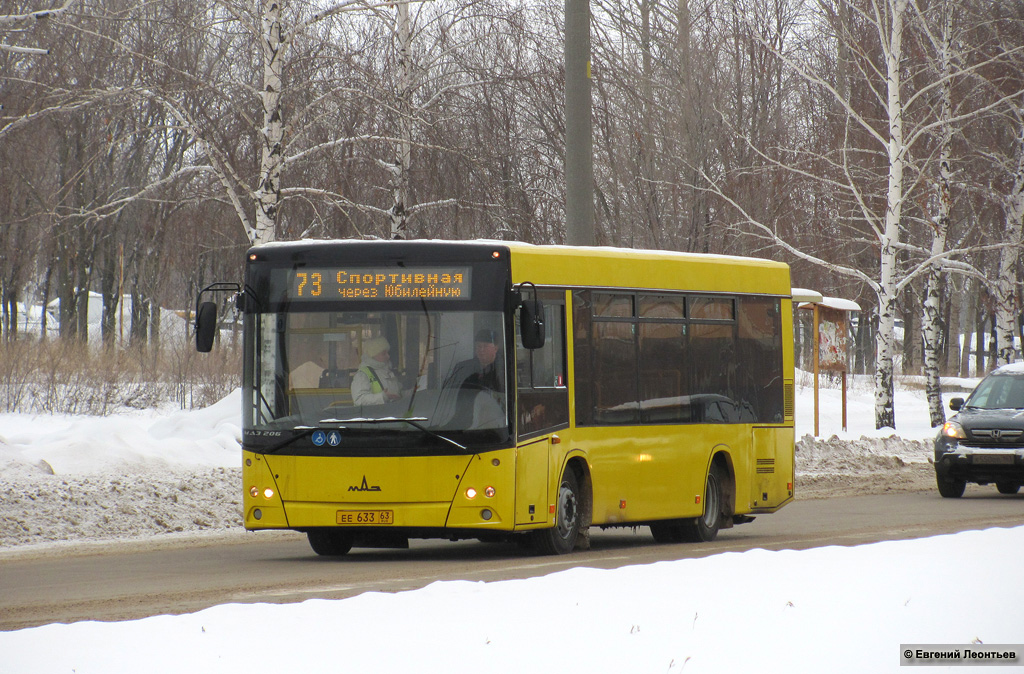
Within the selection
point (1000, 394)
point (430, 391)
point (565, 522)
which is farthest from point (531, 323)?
point (1000, 394)

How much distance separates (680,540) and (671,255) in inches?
117

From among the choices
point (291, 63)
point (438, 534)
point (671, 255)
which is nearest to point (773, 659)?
point (438, 534)

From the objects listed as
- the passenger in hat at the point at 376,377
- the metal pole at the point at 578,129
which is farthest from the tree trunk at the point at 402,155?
the passenger in hat at the point at 376,377

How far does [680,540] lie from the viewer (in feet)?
50.5

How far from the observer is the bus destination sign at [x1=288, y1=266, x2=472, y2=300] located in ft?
41.0

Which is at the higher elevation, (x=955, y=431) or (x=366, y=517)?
(x=955, y=431)

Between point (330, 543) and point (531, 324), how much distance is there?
9.92 ft

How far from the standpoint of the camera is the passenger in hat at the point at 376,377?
12.3 metres

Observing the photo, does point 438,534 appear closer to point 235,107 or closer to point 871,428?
point 235,107

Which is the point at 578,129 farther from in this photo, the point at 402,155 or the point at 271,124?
the point at 402,155

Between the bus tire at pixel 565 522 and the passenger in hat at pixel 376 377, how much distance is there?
1.76 metres

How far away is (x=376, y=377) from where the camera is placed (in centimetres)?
1235

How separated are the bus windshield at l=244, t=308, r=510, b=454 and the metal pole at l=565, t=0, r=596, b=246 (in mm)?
4267

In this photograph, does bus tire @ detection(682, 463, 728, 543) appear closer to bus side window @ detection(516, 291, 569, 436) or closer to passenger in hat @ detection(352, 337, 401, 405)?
bus side window @ detection(516, 291, 569, 436)
